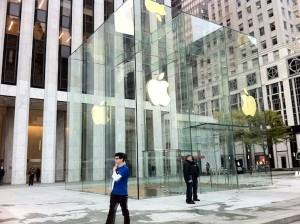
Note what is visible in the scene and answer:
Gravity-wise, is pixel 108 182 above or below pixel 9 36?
below

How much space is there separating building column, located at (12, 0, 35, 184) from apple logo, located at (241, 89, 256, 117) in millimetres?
20517

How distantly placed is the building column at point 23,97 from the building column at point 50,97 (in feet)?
5.75

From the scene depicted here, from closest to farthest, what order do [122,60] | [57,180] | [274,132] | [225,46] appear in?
[122,60], [225,46], [57,180], [274,132]

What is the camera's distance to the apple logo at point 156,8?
16641 millimetres

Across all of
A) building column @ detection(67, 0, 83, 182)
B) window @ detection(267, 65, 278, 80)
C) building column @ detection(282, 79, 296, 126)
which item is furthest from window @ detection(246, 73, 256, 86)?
window @ detection(267, 65, 278, 80)

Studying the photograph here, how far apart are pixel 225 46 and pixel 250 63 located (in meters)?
2.05

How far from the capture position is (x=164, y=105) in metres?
19.6

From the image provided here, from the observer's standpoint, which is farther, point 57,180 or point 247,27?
point 247,27

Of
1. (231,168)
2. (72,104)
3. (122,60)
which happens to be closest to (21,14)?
(72,104)

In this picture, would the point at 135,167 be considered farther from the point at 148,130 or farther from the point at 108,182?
the point at 148,130

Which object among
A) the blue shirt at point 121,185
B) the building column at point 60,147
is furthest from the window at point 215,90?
the building column at point 60,147

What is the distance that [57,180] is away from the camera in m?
33.5

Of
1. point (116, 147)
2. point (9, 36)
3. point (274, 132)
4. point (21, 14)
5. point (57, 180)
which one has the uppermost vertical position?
point (21, 14)

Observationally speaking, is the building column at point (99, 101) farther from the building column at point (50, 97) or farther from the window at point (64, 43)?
the window at point (64, 43)
